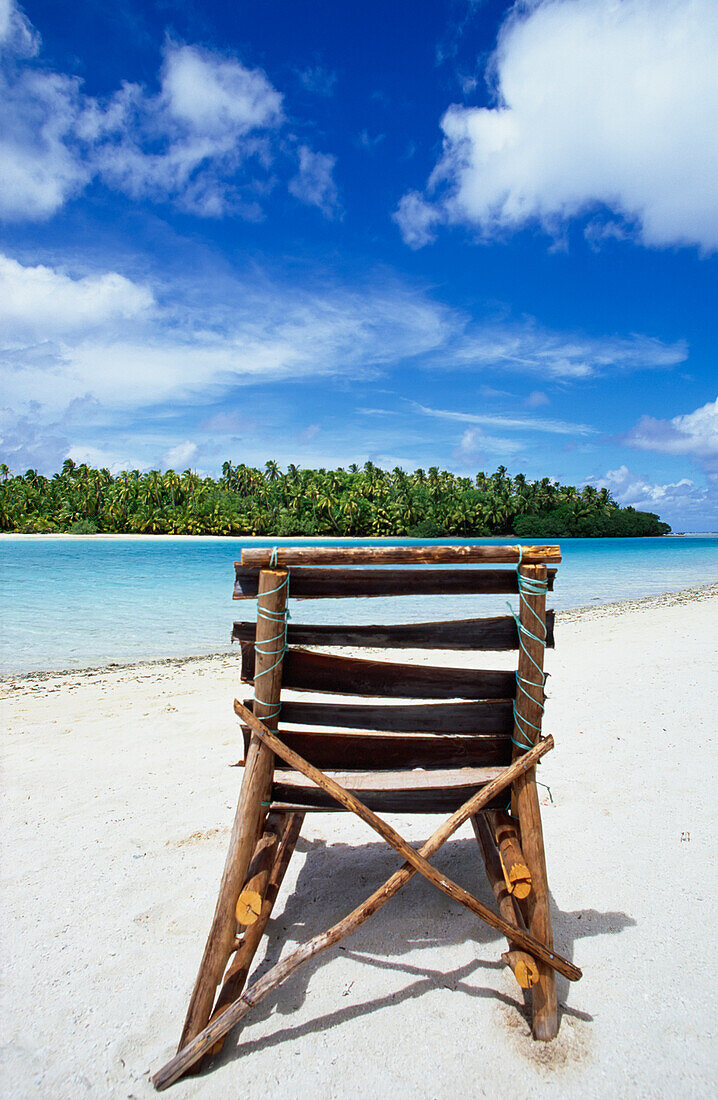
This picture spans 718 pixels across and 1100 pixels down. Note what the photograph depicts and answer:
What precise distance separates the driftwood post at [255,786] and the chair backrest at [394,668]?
8cm

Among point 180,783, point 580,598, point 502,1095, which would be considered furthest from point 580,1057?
point 580,598

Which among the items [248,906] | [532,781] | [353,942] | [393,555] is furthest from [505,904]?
[393,555]

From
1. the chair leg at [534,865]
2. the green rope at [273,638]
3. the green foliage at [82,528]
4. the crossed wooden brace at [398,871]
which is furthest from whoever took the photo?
the green foliage at [82,528]

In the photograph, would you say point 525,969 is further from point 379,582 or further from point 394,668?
point 379,582

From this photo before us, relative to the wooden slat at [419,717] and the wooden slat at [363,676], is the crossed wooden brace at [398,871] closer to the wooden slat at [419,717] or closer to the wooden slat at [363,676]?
the wooden slat at [419,717]

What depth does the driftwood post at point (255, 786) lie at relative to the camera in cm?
255

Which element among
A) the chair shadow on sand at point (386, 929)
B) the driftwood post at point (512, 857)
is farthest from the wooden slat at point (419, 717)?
the chair shadow on sand at point (386, 929)

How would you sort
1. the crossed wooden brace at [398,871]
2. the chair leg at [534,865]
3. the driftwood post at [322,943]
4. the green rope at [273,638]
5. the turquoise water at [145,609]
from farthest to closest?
the turquoise water at [145,609] < the chair leg at [534,865] < the green rope at [273,638] < the crossed wooden brace at [398,871] < the driftwood post at [322,943]

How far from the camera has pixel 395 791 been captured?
2.75 m

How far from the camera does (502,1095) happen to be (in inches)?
91.2

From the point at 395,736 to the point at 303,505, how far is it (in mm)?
103547

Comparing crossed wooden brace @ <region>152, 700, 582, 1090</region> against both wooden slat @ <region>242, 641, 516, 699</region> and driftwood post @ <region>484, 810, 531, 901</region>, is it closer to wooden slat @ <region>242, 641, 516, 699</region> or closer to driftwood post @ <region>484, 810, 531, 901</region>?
driftwood post @ <region>484, 810, 531, 901</region>

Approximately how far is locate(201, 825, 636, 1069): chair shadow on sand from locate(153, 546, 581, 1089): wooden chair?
284 millimetres

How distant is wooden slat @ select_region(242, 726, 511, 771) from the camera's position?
2.77 meters
